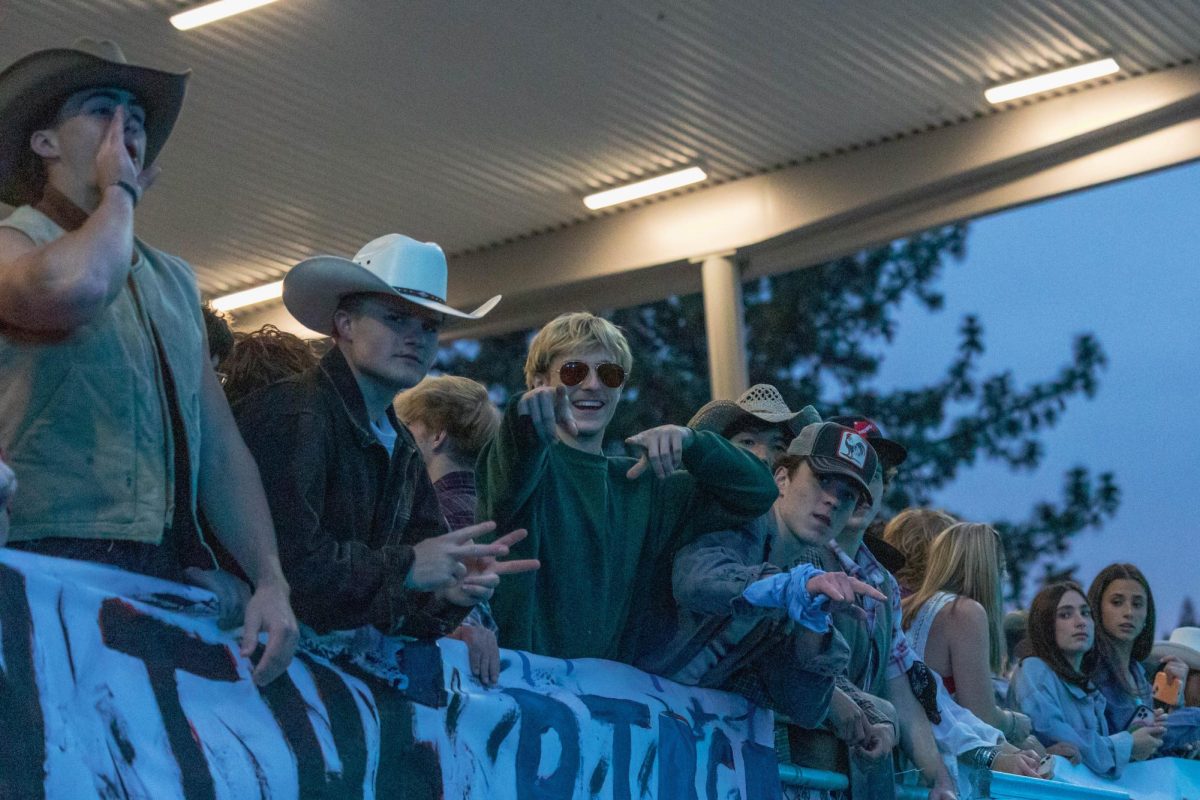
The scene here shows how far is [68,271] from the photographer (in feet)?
8.69

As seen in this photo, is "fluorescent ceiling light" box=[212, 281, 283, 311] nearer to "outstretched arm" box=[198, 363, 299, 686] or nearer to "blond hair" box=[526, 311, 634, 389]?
"blond hair" box=[526, 311, 634, 389]

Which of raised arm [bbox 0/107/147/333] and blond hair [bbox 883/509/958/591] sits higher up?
raised arm [bbox 0/107/147/333]

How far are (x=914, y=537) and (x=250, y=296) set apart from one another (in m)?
11.0

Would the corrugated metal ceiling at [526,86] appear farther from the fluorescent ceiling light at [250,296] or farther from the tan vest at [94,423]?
the tan vest at [94,423]

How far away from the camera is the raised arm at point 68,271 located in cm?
264

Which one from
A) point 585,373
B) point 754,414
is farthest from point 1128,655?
point 585,373

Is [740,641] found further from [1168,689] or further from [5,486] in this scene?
[1168,689]

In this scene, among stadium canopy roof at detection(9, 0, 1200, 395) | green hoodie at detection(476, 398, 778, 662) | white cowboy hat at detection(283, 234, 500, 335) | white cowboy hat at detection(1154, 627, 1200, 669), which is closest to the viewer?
white cowboy hat at detection(283, 234, 500, 335)

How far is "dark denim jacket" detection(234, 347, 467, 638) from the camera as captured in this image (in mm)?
3232

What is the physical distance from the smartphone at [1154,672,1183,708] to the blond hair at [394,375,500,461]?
171 inches

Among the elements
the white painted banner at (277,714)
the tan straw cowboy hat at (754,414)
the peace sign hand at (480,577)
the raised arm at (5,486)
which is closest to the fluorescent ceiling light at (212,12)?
the tan straw cowboy hat at (754,414)

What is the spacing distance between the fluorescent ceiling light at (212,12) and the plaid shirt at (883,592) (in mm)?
6759

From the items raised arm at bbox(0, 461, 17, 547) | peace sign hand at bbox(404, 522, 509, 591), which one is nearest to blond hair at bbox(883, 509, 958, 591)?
peace sign hand at bbox(404, 522, 509, 591)

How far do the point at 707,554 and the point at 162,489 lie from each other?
5.81 ft
